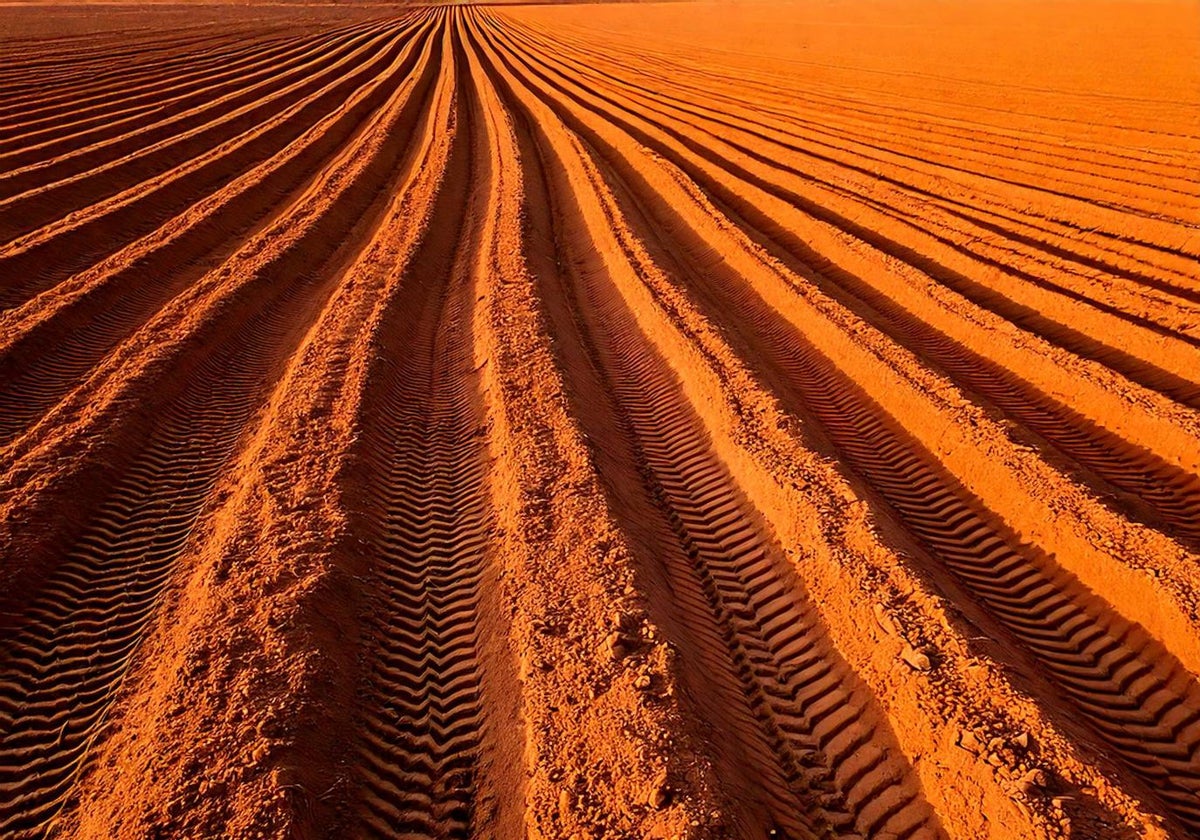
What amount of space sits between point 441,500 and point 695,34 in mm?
41316

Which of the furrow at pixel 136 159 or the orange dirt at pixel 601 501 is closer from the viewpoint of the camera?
the orange dirt at pixel 601 501

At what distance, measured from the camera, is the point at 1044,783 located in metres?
3.12

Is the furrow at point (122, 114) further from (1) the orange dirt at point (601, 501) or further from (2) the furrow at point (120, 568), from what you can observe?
(2) the furrow at point (120, 568)

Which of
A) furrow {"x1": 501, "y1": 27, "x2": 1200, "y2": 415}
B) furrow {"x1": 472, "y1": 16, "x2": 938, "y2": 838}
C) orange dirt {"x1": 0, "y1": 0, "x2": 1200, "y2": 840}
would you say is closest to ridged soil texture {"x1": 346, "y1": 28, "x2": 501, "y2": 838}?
orange dirt {"x1": 0, "y1": 0, "x2": 1200, "y2": 840}

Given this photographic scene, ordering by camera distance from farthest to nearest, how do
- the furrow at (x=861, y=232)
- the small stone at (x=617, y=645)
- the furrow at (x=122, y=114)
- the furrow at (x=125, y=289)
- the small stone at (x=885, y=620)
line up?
the furrow at (x=122, y=114) < the furrow at (x=861, y=232) < the furrow at (x=125, y=289) < the small stone at (x=885, y=620) < the small stone at (x=617, y=645)

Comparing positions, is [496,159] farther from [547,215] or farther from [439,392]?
[439,392]

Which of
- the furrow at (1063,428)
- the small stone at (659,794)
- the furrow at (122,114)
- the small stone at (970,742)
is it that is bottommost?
the furrow at (1063,428)

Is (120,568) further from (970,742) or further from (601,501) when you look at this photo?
(970,742)

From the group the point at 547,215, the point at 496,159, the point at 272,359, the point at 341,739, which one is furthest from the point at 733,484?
the point at 496,159

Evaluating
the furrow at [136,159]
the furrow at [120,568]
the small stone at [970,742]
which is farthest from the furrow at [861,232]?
the furrow at [136,159]

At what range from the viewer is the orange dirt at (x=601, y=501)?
3.37 metres

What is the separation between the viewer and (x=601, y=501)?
16.5 feet

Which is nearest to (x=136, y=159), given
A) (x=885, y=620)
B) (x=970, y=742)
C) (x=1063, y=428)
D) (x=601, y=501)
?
(x=601, y=501)

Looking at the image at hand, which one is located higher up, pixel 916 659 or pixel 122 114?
pixel 122 114
